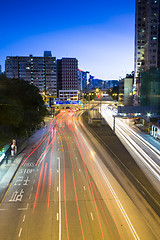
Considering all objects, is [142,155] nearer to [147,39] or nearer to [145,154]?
[145,154]

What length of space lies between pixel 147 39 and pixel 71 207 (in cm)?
10234

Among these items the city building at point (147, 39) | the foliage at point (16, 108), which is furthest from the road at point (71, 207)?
the city building at point (147, 39)

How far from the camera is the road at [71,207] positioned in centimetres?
1404

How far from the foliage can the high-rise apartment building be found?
11562 cm

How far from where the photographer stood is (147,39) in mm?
103188

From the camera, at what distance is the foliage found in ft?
84.1

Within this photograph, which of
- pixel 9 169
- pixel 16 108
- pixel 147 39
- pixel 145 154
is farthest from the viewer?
pixel 147 39

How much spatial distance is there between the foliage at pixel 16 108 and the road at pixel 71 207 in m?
6.21

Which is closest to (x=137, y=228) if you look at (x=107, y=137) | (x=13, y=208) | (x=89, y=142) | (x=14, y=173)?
(x=13, y=208)

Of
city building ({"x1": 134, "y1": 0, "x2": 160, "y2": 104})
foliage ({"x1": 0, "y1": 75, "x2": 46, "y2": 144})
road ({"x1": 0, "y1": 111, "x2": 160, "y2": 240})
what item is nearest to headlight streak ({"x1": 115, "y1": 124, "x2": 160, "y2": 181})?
road ({"x1": 0, "y1": 111, "x2": 160, "y2": 240})

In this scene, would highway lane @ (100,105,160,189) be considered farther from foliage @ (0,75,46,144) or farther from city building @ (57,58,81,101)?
city building @ (57,58,81,101)

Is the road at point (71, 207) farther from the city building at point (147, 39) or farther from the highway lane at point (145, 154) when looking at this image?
the city building at point (147, 39)

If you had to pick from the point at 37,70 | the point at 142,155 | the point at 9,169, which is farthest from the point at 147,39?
the point at 9,169

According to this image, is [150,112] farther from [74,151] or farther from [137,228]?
[137,228]
